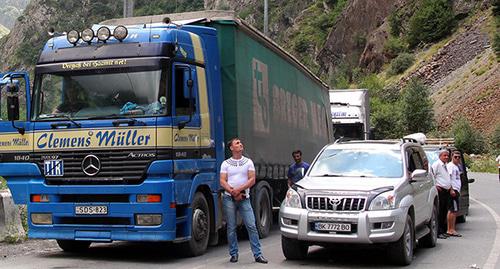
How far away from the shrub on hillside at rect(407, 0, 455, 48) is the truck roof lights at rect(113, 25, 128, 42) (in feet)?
229

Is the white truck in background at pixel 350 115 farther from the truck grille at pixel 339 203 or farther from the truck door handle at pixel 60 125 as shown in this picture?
the truck door handle at pixel 60 125

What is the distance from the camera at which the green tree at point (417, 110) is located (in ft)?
191

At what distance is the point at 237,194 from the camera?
984cm

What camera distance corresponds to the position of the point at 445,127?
58500 millimetres

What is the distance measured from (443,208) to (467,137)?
137ft

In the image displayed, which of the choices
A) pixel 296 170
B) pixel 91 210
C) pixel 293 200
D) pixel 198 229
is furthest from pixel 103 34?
pixel 296 170

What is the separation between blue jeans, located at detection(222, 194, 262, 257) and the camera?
9.85m

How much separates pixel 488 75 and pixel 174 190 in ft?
172

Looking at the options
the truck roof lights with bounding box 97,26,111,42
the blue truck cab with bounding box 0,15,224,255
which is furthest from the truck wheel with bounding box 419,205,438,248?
the truck roof lights with bounding box 97,26,111,42

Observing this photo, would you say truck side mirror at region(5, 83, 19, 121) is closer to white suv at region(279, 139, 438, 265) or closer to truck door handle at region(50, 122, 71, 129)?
truck door handle at region(50, 122, 71, 129)

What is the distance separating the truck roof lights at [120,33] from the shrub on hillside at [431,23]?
69728mm

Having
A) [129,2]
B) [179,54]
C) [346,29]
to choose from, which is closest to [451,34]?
[346,29]

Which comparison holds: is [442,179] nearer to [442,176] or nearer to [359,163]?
[442,176]

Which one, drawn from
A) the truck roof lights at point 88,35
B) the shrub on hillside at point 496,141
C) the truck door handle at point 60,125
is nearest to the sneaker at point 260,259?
the truck door handle at point 60,125
